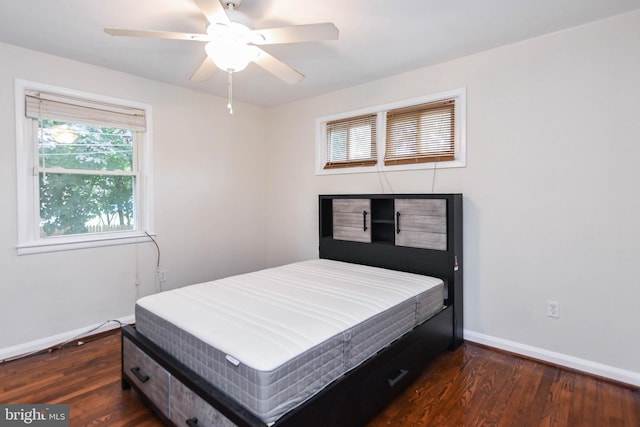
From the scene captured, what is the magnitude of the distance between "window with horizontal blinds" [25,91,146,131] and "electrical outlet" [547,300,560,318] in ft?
12.5

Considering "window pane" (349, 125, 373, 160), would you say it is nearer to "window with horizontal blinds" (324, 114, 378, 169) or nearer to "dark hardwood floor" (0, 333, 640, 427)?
"window with horizontal blinds" (324, 114, 378, 169)

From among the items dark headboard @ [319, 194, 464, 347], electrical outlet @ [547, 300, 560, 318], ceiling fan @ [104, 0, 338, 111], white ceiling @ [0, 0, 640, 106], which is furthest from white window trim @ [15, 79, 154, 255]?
electrical outlet @ [547, 300, 560, 318]

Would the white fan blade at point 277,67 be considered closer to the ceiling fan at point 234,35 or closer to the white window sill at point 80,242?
the ceiling fan at point 234,35

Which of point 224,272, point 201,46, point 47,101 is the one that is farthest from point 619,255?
point 47,101

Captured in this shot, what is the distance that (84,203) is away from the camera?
3.00 m

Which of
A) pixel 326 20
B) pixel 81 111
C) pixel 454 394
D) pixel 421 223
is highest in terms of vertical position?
pixel 326 20

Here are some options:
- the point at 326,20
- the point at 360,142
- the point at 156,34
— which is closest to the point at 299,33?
the point at 326,20

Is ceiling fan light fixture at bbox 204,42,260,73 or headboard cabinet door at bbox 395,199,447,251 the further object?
headboard cabinet door at bbox 395,199,447,251

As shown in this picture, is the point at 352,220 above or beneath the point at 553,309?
above

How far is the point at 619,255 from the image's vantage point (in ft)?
7.25

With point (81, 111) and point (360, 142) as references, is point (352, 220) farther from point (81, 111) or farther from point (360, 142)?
point (81, 111)

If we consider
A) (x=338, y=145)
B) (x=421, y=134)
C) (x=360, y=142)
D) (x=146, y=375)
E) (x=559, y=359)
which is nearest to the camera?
(x=146, y=375)

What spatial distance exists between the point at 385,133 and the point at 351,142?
1.42ft

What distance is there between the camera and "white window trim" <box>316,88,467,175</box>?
2.84 meters
